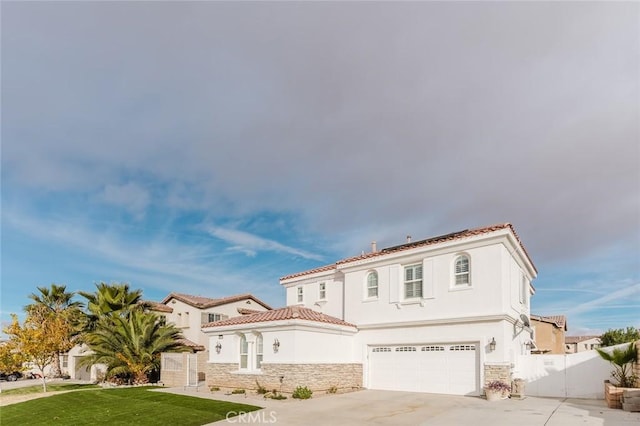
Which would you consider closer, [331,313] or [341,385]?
[341,385]

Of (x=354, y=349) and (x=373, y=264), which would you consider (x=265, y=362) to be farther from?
(x=373, y=264)

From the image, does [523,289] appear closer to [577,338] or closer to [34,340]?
[34,340]

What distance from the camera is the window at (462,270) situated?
18281 mm

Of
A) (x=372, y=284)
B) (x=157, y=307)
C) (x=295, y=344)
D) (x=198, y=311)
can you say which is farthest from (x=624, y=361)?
(x=157, y=307)

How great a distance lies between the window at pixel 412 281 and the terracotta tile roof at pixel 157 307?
67.4 feet

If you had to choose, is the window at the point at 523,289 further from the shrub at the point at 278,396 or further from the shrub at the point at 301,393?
the shrub at the point at 278,396

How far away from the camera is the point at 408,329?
19.5 metres

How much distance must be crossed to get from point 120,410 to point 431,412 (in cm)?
1043

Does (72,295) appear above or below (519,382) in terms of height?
above

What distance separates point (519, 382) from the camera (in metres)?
16.3

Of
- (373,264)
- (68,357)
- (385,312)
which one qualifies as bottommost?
(68,357)

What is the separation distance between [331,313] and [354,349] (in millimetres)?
3267

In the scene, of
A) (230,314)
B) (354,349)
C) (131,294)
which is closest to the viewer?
(354,349)

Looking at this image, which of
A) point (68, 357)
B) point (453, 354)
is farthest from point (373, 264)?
point (68, 357)
